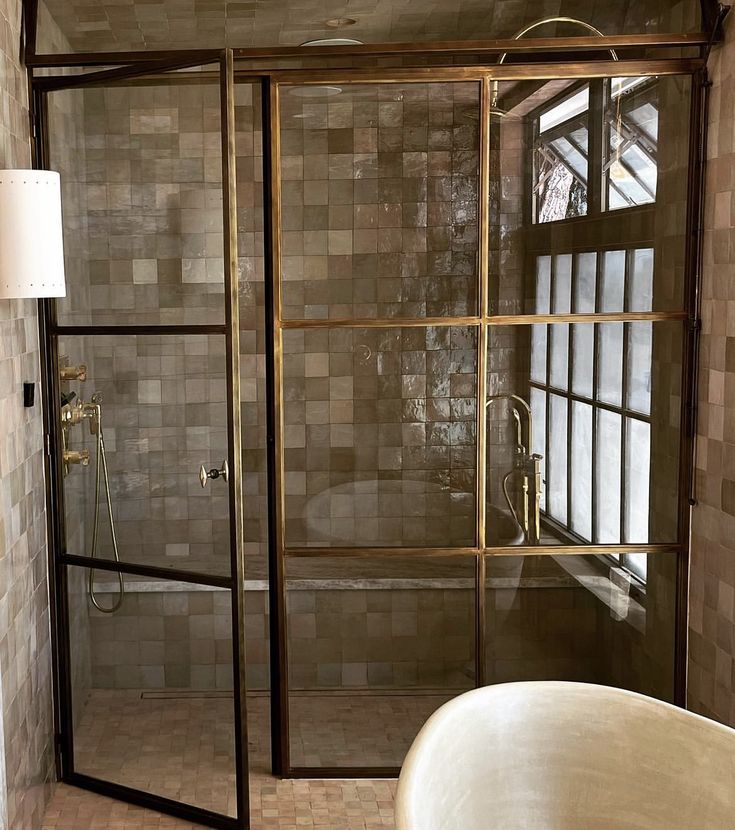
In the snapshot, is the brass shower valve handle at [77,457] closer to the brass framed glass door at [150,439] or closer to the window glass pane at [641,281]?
the brass framed glass door at [150,439]

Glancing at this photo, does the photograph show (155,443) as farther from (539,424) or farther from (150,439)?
(539,424)

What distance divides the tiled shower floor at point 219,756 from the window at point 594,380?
0.88 m

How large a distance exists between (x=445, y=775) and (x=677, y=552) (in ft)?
4.43

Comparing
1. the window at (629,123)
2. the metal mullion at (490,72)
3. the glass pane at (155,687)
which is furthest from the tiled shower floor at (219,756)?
the metal mullion at (490,72)

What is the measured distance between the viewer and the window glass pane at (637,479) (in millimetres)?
2842

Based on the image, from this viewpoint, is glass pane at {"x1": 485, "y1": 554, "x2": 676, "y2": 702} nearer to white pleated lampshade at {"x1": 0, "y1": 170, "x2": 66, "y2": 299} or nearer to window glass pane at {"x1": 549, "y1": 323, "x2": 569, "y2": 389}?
window glass pane at {"x1": 549, "y1": 323, "x2": 569, "y2": 389}

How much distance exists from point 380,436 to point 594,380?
27.2 inches

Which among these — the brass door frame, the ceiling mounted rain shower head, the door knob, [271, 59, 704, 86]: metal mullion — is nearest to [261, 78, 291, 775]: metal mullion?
the brass door frame

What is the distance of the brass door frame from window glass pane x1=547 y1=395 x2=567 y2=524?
152mm

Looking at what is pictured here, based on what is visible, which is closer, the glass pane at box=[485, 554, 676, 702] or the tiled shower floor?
the tiled shower floor

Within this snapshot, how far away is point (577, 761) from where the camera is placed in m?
2.06

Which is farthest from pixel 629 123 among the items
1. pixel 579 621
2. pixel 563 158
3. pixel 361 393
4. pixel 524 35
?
pixel 579 621

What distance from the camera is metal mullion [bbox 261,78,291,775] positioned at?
2.76m

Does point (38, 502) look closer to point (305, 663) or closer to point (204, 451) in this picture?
point (204, 451)
